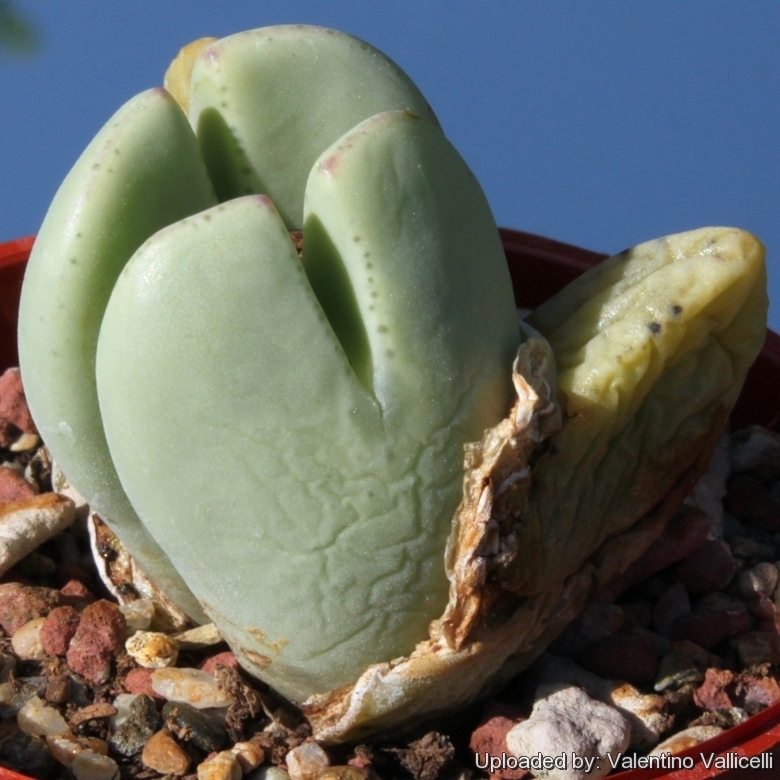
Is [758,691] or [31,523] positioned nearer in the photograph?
[758,691]

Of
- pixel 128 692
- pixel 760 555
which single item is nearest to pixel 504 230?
pixel 760 555

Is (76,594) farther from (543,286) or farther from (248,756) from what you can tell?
(543,286)

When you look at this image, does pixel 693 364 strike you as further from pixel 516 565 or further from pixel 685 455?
pixel 516 565

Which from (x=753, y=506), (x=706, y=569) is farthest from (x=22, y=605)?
(x=753, y=506)

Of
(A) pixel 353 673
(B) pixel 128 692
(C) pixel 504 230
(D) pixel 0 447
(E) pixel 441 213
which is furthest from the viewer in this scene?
(C) pixel 504 230

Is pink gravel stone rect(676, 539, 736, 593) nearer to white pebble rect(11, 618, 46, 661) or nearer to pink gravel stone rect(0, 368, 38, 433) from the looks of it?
white pebble rect(11, 618, 46, 661)

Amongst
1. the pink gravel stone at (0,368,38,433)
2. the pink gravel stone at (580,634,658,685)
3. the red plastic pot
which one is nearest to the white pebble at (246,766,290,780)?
the pink gravel stone at (580,634,658,685)
